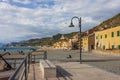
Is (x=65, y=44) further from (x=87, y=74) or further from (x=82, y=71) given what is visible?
(x=87, y=74)

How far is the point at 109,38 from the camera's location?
212 ft

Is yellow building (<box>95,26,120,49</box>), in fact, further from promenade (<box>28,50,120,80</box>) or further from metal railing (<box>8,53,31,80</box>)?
metal railing (<box>8,53,31,80</box>)

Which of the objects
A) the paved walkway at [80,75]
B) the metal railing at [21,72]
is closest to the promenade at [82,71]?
the paved walkway at [80,75]

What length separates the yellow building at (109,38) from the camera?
58.7 meters

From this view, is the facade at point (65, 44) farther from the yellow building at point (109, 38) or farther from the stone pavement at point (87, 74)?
the stone pavement at point (87, 74)

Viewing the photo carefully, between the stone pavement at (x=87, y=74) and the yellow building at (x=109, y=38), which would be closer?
the stone pavement at (x=87, y=74)

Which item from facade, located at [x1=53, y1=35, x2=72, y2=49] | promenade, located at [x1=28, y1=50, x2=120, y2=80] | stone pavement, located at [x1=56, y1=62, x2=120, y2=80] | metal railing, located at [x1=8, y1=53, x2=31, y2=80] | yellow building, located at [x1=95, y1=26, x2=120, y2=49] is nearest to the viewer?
metal railing, located at [x1=8, y1=53, x2=31, y2=80]

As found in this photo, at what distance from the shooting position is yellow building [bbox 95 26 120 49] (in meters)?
58.7

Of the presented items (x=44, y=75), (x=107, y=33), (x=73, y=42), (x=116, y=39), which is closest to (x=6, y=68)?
(x=44, y=75)

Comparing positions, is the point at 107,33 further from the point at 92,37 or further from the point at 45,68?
the point at 45,68

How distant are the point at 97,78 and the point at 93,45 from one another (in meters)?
73.7

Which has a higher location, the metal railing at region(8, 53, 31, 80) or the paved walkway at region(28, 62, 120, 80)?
the metal railing at region(8, 53, 31, 80)

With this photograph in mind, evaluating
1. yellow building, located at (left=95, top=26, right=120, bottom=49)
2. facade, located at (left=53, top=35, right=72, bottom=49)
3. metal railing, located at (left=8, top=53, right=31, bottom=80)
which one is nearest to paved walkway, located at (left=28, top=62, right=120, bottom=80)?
metal railing, located at (left=8, top=53, right=31, bottom=80)

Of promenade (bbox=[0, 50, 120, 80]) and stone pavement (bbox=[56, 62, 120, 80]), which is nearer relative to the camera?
stone pavement (bbox=[56, 62, 120, 80])
